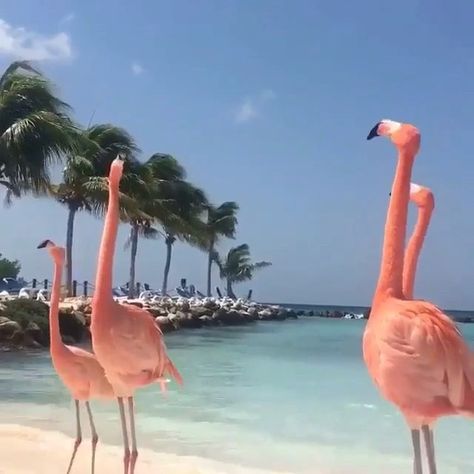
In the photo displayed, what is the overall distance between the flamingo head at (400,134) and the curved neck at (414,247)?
445 mm

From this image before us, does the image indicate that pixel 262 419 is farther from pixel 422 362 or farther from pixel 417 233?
pixel 422 362

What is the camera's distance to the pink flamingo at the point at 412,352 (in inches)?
109

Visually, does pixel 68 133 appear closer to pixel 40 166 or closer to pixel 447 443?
pixel 40 166

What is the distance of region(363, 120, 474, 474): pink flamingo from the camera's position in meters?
2.77

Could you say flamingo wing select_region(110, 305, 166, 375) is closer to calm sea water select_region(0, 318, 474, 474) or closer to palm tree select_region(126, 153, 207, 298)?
calm sea water select_region(0, 318, 474, 474)

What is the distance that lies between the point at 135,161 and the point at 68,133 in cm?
1034

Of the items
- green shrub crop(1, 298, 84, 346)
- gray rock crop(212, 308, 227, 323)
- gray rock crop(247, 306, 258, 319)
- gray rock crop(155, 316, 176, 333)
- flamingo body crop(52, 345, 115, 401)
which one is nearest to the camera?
flamingo body crop(52, 345, 115, 401)

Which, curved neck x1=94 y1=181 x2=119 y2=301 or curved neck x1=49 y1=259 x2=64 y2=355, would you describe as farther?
curved neck x1=49 y1=259 x2=64 y2=355

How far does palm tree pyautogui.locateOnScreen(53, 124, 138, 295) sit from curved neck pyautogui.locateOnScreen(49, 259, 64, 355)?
57.5 ft

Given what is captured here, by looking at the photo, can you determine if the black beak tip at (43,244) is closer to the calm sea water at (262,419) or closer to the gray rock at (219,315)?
the calm sea water at (262,419)

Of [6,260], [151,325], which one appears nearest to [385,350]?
[151,325]

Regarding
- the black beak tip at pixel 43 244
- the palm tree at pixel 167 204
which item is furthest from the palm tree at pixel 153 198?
the black beak tip at pixel 43 244

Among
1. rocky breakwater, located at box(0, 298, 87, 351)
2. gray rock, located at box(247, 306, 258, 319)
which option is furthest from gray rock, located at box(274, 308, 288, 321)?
rocky breakwater, located at box(0, 298, 87, 351)

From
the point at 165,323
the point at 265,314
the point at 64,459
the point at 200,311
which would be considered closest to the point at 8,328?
the point at 64,459
